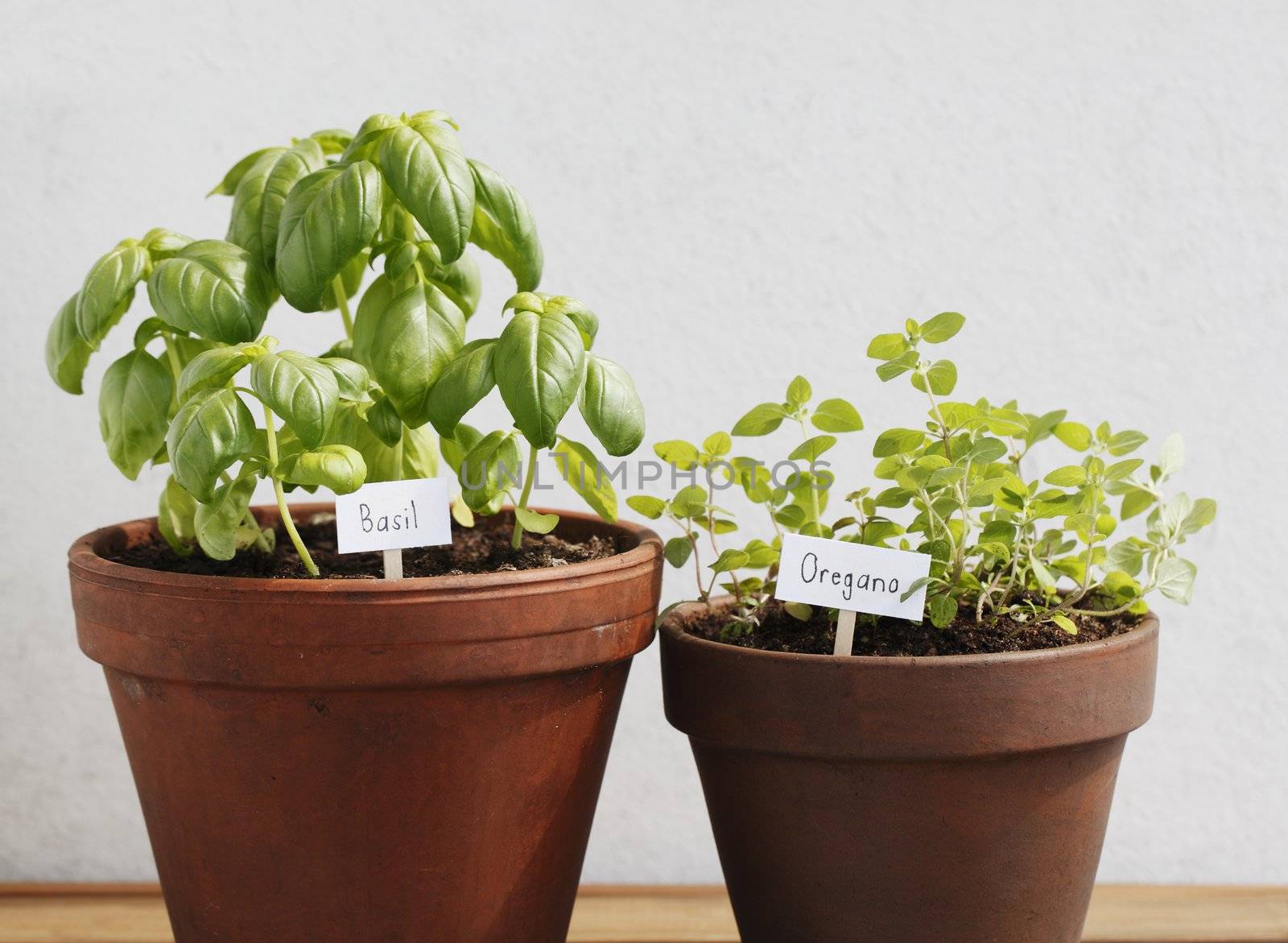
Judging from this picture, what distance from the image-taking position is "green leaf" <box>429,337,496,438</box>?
3.14 ft

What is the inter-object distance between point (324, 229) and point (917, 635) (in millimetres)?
571

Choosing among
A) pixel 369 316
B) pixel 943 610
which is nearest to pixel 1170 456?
pixel 943 610

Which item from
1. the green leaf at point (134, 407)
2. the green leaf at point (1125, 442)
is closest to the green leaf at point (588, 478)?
the green leaf at point (134, 407)

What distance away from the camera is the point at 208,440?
87 centimetres

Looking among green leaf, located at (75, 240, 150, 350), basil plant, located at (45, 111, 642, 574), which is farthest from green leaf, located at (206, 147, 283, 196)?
green leaf, located at (75, 240, 150, 350)

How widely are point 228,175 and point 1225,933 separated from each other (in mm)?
1252

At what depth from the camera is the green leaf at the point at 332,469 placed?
0.92 meters

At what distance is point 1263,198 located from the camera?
1351mm

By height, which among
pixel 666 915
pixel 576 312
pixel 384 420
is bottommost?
pixel 666 915

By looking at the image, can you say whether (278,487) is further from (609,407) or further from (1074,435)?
(1074,435)

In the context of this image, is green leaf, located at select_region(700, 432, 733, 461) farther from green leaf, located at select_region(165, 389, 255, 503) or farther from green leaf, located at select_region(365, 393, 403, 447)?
green leaf, located at select_region(165, 389, 255, 503)

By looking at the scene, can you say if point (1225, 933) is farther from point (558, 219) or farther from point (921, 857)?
point (558, 219)

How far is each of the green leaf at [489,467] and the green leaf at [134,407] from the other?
263 millimetres

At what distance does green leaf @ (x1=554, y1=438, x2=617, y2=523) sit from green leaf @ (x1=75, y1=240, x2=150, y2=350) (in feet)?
1.24
